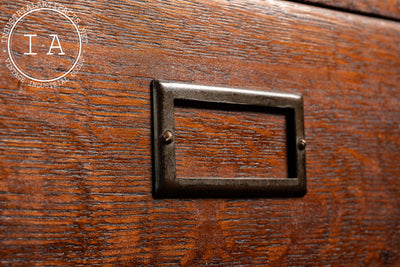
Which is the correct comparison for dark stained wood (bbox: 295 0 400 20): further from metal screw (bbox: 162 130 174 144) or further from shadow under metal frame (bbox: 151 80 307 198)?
metal screw (bbox: 162 130 174 144)

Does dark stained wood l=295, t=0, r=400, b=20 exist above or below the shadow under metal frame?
above

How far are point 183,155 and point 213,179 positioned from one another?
4 cm

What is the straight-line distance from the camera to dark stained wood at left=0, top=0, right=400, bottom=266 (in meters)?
0.39

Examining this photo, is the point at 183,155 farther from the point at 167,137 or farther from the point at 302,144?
the point at 302,144

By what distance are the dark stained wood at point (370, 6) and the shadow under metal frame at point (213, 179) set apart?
129 mm

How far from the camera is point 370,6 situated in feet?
1.95

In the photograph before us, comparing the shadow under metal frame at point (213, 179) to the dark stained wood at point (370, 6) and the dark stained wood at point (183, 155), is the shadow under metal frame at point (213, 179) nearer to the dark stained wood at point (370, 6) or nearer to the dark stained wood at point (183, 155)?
the dark stained wood at point (183, 155)

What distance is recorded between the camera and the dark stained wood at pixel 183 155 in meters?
0.39

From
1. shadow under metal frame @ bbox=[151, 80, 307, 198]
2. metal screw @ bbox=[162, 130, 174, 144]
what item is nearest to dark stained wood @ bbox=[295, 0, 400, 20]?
shadow under metal frame @ bbox=[151, 80, 307, 198]

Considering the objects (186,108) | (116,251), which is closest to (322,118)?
(186,108)

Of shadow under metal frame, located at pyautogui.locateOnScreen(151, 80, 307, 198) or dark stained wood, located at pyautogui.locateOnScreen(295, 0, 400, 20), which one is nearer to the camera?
shadow under metal frame, located at pyautogui.locateOnScreen(151, 80, 307, 198)

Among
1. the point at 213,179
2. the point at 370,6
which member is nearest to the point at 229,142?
the point at 213,179

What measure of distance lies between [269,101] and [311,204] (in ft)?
0.40

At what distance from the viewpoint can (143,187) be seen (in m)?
0.43
